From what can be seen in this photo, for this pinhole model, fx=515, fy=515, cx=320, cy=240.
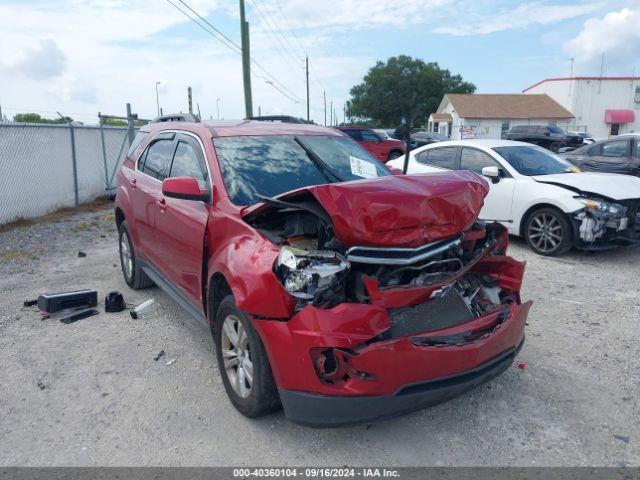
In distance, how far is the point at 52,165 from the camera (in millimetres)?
11594

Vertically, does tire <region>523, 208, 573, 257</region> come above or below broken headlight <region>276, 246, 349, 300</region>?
below

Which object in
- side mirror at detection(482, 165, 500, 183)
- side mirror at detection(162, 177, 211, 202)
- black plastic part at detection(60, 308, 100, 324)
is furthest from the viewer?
side mirror at detection(482, 165, 500, 183)

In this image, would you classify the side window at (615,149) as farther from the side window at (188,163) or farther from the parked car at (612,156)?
the side window at (188,163)

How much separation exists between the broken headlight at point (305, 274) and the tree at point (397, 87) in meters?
69.5

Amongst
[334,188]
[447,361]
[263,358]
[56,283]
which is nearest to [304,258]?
[334,188]

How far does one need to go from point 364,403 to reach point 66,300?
12.6 feet

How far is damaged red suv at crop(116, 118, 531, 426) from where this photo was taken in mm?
2678

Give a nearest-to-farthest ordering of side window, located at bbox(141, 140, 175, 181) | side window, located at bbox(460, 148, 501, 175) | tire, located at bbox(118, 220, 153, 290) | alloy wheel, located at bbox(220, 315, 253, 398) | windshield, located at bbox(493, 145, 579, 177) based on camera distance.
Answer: alloy wheel, located at bbox(220, 315, 253, 398) < side window, located at bbox(141, 140, 175, 181) < tire, located at bbox(118, 220, 153, 290) < windshield, located at bbox(493, 145, 579, 177) < side window, located at bbox(460, 148, 501, 175)

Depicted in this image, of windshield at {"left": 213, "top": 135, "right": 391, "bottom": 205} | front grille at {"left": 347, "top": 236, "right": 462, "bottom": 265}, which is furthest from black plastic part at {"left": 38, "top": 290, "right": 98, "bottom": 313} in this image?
front grille at {"left": 347, "top": 236, "right": 462, "bottom": 265}

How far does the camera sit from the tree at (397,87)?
71688 millimetres

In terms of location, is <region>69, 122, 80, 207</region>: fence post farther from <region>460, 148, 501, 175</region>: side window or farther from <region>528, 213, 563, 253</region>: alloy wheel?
<region>528, 213, 563, 253</region>: alloy wheel

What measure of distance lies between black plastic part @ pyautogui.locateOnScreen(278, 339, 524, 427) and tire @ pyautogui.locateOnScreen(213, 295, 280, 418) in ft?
0.71

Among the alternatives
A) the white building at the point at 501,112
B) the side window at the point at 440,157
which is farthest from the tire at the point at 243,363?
the white building at the point at 501,112

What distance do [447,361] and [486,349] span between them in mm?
303
